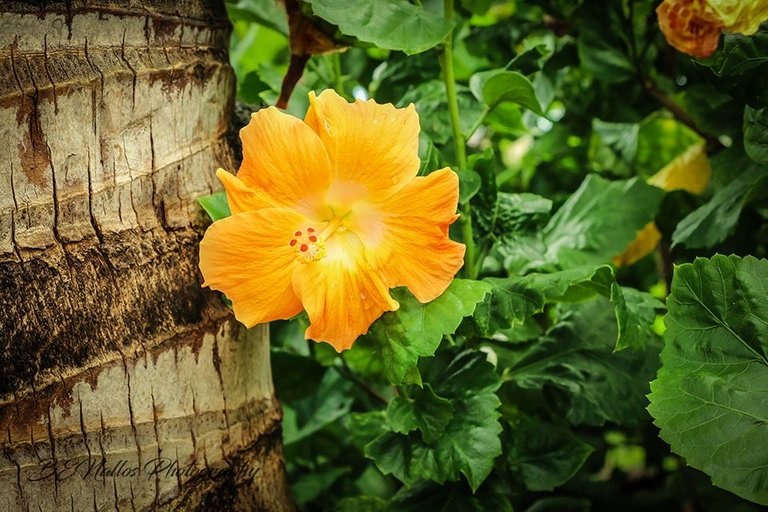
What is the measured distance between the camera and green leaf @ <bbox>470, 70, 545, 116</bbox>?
1012mm

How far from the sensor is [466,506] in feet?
3.56

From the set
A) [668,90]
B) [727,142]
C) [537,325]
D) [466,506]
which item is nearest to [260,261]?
[466,506]

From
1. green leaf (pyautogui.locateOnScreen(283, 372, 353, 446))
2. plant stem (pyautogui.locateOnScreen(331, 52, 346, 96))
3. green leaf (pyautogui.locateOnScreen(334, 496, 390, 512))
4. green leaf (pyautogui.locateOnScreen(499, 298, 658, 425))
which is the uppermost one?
plant stem (pyautogui.locateOnScreen(331, 52, 346, 96))

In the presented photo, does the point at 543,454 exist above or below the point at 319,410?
above

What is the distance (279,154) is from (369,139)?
111 mm

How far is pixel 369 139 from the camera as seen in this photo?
87 centimetres

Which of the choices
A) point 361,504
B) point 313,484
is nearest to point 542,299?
point 361,504

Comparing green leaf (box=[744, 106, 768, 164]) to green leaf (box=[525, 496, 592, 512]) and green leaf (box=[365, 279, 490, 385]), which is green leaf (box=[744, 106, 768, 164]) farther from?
green leaf (box=[525, 496, 592, 512])

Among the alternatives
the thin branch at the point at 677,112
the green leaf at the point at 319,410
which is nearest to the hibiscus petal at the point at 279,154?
the green leaf at the point at 319,410

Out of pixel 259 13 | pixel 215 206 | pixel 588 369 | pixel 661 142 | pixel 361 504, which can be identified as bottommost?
pixel 361 504

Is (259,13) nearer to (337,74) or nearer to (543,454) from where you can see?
(337,74)

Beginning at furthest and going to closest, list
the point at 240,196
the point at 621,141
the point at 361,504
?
the point at 621,141 < the point at 361,504 < the point at 240,196

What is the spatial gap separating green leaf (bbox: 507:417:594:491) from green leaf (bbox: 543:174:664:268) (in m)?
0.28

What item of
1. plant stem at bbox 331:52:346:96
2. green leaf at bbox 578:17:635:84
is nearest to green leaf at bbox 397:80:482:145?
plant stem at bbox 331:52:346:96
